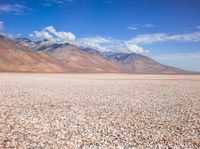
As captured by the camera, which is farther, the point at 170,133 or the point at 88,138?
the point at 170,133

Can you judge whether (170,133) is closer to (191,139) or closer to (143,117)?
(191,139)

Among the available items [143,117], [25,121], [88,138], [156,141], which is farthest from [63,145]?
[143,117]

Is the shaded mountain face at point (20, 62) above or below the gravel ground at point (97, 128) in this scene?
above

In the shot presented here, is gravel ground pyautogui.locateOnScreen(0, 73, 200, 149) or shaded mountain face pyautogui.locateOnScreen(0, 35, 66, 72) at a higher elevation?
shaded mountain face pyautogui.locateOnScreen(0, 35, 66, 72)

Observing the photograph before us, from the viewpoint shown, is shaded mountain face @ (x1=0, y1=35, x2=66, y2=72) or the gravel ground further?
shaded mountain face @ (x1=0, y1=35, x2=66, y2=72)

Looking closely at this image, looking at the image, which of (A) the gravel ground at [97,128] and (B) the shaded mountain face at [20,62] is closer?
(A) the gravel ground at [97,128]

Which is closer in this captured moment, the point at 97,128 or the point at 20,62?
the point at 97,128

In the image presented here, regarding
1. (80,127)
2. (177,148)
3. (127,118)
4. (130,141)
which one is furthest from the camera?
(127,118)

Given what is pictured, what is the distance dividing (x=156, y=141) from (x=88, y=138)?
2863mm

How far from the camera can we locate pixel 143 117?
50.4ft

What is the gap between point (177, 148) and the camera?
955 centimetres

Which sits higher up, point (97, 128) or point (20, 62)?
point (20, 62)

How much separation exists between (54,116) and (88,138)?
5008mm

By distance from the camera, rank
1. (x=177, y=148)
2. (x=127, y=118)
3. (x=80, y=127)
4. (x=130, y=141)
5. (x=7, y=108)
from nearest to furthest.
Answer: (x=177, y=148)
(x=130, y=141)
(x=80, y=127)
(x=127, y=118)
(x=7, y=108)
